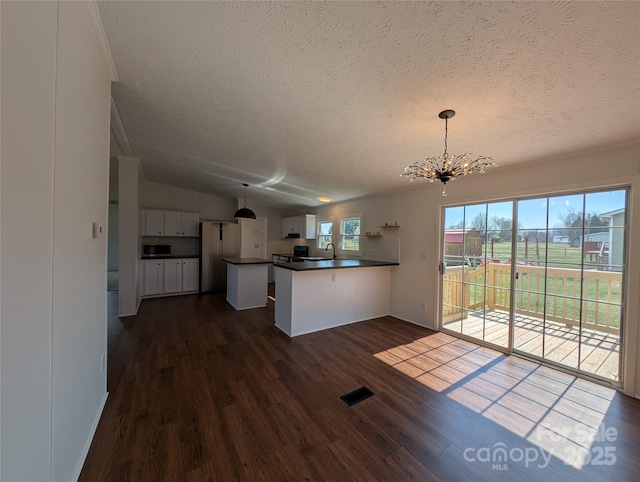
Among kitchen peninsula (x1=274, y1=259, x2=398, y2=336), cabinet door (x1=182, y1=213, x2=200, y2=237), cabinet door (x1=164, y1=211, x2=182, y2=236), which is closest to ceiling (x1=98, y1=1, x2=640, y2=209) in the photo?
kitchen peninsula (x1=274, y1=259, x2=398, y2=336)

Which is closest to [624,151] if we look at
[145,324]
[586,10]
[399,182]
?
[586,10]

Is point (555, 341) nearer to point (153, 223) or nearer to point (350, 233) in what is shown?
point (350, 233)

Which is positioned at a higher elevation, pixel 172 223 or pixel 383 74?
pixel 383 74

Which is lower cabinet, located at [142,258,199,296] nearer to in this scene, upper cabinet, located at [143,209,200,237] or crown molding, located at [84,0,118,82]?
upper cabinet, located at [143,209,200,237]

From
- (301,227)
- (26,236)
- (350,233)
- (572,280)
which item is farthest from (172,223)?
(572,280)

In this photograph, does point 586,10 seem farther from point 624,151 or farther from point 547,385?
point 547,385

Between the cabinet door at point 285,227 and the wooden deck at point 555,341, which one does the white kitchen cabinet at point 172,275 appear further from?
the wooden deck at point 555,341

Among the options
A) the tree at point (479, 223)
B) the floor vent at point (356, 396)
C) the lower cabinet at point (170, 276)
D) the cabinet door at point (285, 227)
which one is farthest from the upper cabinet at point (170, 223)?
the tree at point (479, 223)

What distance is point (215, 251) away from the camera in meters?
6.09

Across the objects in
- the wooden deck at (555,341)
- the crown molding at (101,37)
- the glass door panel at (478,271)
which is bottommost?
the wooden deck at (555,341)

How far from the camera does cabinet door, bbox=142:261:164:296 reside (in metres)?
5.28

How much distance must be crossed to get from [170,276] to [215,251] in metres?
1.12

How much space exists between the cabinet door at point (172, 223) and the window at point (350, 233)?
4.03m

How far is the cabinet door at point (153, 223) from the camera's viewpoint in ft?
18.2
